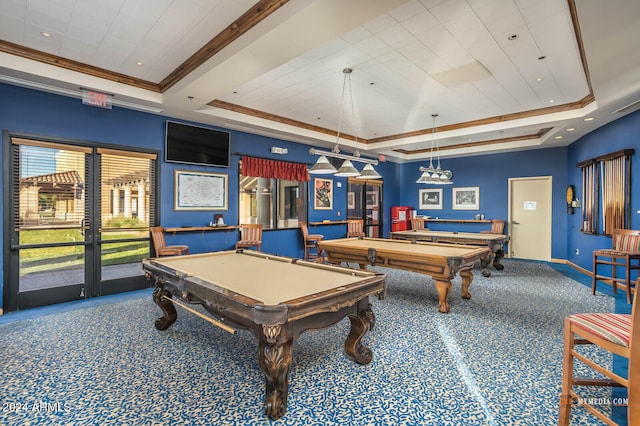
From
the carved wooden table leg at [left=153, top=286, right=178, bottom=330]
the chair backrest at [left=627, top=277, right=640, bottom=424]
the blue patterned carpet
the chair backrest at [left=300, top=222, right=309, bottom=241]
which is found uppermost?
the chair backrest at [left=300, top=222, right=309, bottom=241]

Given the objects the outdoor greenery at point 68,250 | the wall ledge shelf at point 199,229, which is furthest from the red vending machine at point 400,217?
the outdoor greenery at point 68,250

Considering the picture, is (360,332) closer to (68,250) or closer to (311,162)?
(68,250)

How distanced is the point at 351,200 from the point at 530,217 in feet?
15.2

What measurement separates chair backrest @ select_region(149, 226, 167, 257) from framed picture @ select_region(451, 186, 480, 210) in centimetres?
774

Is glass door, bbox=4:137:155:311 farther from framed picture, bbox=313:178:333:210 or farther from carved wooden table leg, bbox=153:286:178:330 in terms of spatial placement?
framed picture, bbox=313:178:333:210

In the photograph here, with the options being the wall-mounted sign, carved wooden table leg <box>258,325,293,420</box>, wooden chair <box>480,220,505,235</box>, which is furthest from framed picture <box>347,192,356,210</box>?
carved wooden table leg <box>258,325,293,420</box>

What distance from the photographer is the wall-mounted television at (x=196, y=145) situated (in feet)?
17.2

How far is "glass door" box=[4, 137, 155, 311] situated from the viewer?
398cm

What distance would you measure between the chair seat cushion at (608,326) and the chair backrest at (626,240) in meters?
3.67

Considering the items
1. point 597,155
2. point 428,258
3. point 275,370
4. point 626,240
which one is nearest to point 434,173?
point 597,155

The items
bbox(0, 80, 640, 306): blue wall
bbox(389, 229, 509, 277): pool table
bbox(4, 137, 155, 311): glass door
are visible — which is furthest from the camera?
bbox(389, 229, 509, 277): pool table

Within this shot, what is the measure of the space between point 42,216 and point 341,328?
4.16 m

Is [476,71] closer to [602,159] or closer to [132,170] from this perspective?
[602,159]

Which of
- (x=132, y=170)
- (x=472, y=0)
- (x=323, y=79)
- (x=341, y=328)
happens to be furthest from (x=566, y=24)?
(x=132, y=170)
